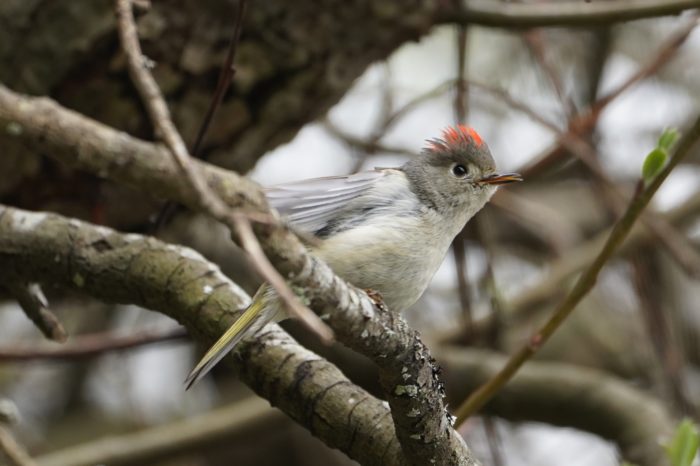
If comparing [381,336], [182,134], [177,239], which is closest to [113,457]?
[177,239]

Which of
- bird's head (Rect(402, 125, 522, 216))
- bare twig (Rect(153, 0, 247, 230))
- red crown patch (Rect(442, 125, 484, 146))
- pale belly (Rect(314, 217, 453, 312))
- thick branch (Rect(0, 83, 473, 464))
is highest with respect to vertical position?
red crown patch (Rect(442, 125, 484, 146))

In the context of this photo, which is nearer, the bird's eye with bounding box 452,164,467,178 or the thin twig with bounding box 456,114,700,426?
the thin twig with bounding box 456,114,700,426

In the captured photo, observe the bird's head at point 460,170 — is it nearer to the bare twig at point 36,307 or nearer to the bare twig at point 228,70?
the bare twig at point 228,70

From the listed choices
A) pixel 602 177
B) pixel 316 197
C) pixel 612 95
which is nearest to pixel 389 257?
pixel 316 197

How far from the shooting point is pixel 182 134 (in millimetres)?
3207

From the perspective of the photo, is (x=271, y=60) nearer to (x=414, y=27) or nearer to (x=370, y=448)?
(x=414, y=27)

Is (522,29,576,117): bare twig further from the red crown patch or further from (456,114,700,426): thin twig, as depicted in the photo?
(456,114,700,426): thin twig

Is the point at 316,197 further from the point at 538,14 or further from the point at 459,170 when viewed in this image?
the point at 538,14

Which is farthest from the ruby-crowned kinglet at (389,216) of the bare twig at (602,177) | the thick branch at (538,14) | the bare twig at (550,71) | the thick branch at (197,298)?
the bare twig at (550,71)

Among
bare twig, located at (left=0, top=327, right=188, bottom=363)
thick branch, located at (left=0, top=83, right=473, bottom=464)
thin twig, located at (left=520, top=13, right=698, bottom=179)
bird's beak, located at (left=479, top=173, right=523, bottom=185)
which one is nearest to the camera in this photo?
thick branch, located at (left=0, top=83, right=473, bottom=464)

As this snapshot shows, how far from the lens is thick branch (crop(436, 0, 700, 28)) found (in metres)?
3.21

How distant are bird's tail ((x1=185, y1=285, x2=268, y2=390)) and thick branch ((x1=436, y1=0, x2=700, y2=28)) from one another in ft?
4.45

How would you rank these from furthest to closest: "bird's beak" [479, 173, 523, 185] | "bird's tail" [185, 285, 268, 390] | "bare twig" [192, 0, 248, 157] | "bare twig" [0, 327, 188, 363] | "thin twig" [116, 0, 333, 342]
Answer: "bare twig" [0, 327, 188, 363] → "bird's beak" [479, 173, 523, 185] → "bare twig" [192, 0, 248, 157] → "bird's tail" [185, 285, 268, 390] → "thin twig" [116, 0, 333, 342]

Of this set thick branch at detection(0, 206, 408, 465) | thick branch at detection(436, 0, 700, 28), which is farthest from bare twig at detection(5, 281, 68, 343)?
thick branch at detection(436, 0, 700, 28)
